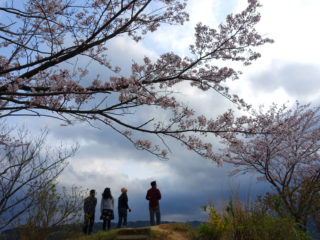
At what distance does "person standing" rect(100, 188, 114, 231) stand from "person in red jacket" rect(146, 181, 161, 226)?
1.34m

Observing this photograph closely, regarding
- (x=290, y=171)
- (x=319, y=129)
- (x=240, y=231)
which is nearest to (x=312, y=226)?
(x=290, y=171)

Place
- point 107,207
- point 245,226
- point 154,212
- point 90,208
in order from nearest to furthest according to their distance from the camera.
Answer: point 245,226
point 90,208
point 107,207
point 154,212

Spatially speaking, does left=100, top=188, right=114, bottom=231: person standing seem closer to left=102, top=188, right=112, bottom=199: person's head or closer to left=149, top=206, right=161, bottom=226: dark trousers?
left=102, top=188, right=112, bottom=199: person's head

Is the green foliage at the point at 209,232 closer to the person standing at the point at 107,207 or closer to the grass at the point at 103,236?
the grass at the point at 103,236

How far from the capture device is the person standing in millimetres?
9602

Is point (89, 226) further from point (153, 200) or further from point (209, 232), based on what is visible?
point (209, 232)

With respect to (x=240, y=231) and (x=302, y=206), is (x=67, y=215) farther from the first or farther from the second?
(x=302, y=206)

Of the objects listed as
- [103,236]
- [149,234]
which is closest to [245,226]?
[149,234]

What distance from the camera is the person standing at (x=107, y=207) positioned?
9602mm

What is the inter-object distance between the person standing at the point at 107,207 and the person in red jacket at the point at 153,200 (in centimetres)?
134

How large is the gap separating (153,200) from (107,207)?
64.5 inches

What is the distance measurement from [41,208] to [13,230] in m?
0.82

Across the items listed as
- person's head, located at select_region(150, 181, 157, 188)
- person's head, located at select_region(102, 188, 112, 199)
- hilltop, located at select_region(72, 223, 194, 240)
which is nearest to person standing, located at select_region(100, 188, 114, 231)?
person's head, located at select_region(102, 188, 112, 199)

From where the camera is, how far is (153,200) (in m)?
9.69
